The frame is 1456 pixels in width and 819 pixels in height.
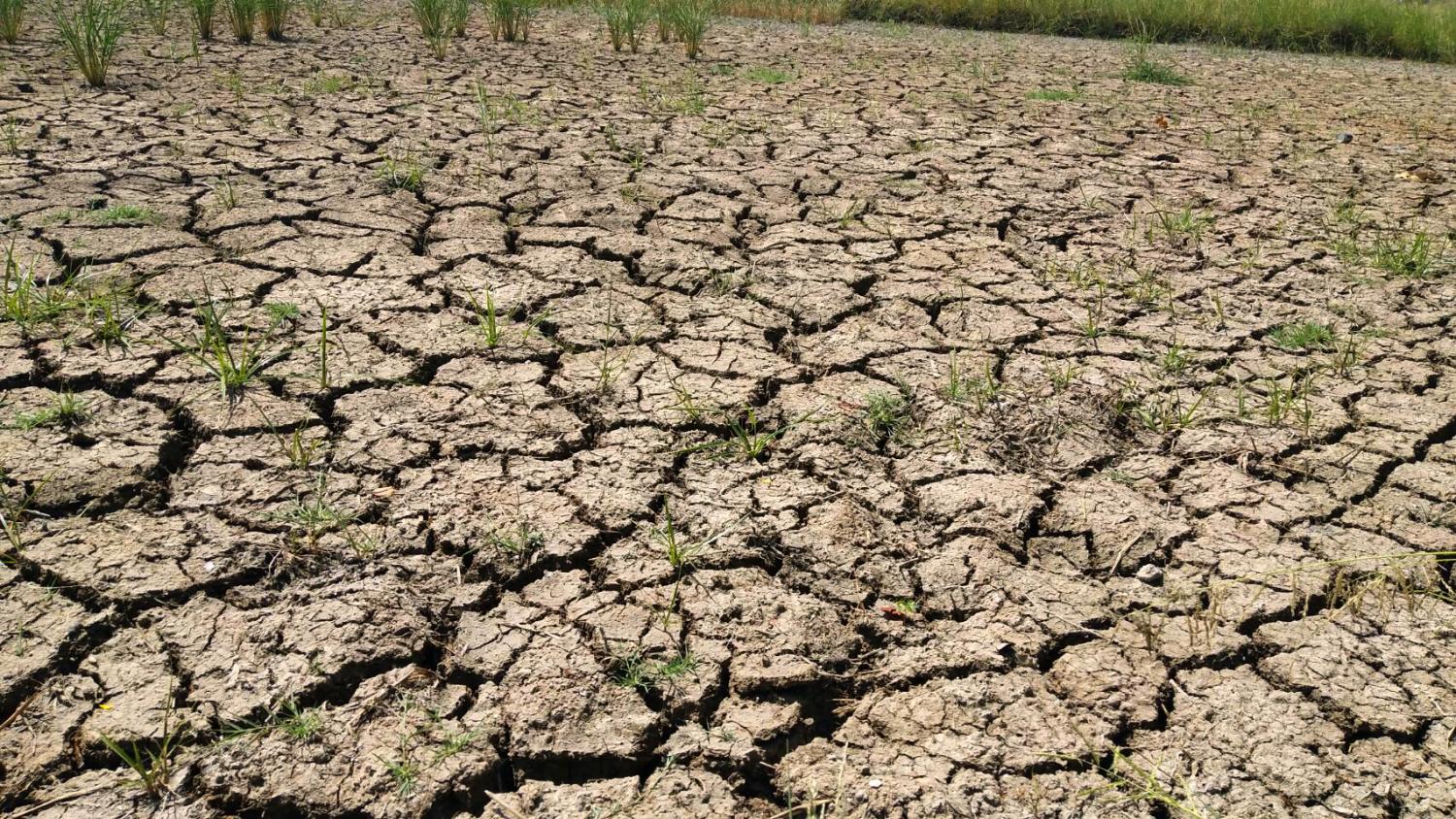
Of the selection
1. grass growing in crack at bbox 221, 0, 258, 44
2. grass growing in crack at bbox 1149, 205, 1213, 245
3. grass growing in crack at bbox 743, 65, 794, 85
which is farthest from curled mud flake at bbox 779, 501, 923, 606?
grass growing in crack at bbox 221, 0, 258, 44

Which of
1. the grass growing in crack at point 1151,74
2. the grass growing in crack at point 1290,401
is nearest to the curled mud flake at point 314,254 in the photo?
the grass growing in crack at point 1290,401

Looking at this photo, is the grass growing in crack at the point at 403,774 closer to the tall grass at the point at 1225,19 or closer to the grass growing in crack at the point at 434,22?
the grass growing in crack at the point at 434,22

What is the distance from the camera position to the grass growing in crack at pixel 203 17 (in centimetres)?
602

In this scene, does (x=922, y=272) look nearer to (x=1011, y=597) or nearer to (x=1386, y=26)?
(x=1011, y=597)

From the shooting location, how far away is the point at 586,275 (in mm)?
3408

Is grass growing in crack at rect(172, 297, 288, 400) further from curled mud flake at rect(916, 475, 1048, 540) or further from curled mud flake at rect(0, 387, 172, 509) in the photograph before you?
curled mud flake at rect(916, 475, 1048, 540)

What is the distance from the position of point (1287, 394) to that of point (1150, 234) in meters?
1.19

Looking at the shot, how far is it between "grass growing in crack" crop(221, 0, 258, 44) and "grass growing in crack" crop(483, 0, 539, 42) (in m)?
1.29

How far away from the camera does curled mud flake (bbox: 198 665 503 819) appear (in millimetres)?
1666

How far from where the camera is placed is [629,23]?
652cm

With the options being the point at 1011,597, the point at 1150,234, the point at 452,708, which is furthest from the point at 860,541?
the point at 1150,234

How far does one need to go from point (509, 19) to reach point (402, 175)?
9.35 feet

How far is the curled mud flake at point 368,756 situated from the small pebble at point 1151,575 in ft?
4.05

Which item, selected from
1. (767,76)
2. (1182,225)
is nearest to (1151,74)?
(767,76)
